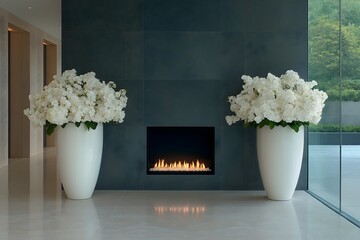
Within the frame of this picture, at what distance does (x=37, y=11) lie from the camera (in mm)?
9891

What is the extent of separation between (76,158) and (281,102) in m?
2.51

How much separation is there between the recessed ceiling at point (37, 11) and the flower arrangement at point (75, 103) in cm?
360

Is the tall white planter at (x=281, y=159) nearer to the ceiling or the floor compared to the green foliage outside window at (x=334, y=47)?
nearer to the floor

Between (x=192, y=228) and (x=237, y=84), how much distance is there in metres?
2.64

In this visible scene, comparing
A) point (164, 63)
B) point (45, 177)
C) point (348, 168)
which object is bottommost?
point (45, 177)

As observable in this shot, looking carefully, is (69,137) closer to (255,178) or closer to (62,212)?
(62,212)

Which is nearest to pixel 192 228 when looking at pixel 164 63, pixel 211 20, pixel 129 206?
pixel 129 206

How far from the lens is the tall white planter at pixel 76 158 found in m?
5.82

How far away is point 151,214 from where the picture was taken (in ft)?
16.8

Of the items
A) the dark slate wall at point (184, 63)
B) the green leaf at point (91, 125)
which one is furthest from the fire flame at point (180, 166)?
the green leaf at point (91, 125)

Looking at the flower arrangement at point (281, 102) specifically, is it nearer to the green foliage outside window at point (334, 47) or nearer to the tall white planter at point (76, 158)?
the green foliage outside window at point (334, 47)

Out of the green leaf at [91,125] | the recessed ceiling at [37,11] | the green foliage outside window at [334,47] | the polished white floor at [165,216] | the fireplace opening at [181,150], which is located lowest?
the polished white floor at [165,216]

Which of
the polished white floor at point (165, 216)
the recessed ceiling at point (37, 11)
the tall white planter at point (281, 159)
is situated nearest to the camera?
the polished white floor at point (165, 216)

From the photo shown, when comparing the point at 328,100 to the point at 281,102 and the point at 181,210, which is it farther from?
the point at 181,210
